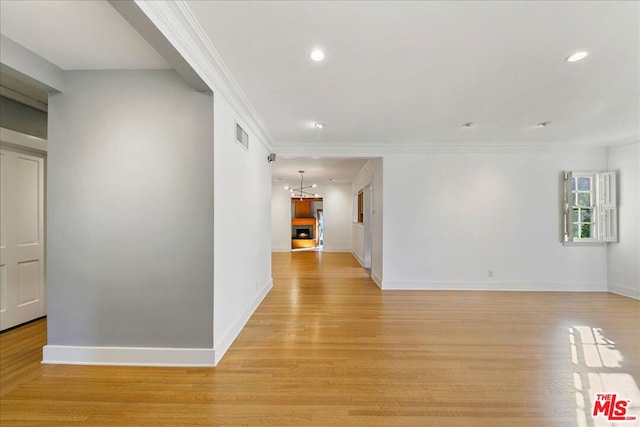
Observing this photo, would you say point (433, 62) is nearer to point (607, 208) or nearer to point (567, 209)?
point (567, 209)

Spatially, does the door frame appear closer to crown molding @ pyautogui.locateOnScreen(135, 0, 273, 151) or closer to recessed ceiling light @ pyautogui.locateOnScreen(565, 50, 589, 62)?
crown molding @ pyautogui.locateOnScreen(135, 0, 273, 151)

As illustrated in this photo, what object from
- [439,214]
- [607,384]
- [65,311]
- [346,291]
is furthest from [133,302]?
[439,214]

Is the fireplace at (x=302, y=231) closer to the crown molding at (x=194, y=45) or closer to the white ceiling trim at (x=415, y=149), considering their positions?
the white ceiling trim at (x=415, y=149)

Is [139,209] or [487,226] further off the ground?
[139,209]

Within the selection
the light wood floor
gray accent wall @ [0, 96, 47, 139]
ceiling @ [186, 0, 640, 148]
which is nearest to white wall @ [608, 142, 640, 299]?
ceiling @ [186, 0, 640, 148]

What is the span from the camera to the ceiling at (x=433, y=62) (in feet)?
6.00

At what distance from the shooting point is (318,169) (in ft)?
25.1

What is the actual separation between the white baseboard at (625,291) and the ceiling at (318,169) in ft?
16.3

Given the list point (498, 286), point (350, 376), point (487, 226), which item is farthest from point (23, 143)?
point (498, 286)

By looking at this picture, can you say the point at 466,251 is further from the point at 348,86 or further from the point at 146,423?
the point at 146,423

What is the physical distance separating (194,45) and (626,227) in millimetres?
6788

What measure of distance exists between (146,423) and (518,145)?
6136 millimetres

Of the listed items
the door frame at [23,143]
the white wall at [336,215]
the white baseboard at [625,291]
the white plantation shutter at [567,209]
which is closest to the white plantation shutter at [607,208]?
the white plantation shutter at [567,209]

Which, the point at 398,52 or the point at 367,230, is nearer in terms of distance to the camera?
the point at 398,52
